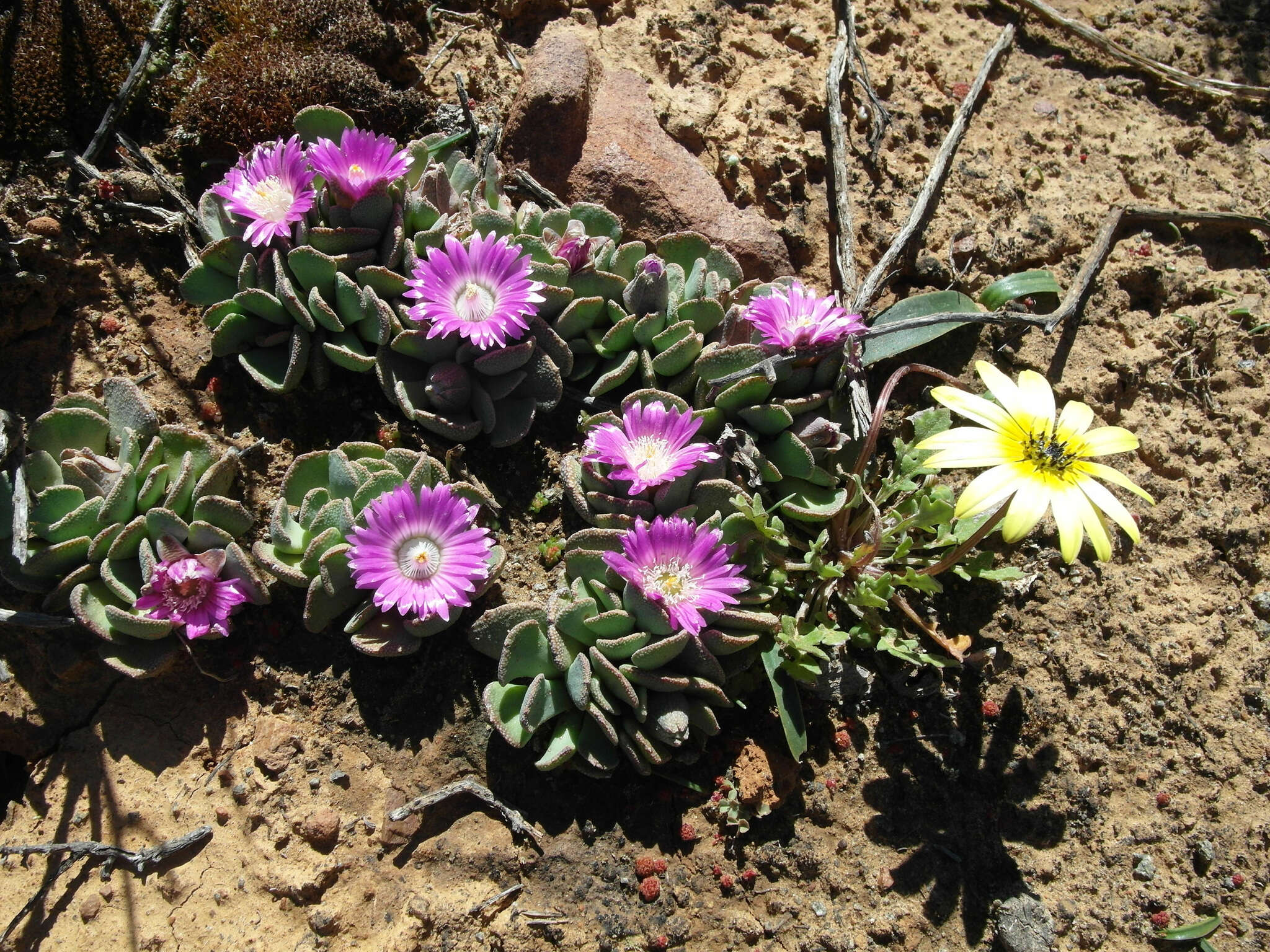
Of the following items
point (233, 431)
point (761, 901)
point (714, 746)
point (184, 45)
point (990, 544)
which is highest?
point (990, 544)

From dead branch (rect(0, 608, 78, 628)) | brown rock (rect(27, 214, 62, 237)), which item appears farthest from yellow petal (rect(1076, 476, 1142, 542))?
brown rock (rect(27, 214, 62, 237))

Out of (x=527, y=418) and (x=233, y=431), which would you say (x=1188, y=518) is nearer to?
(x=527, y=418)

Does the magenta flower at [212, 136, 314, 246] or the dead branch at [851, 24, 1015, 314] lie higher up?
the dead branch at [851, 24, 1015, 314]

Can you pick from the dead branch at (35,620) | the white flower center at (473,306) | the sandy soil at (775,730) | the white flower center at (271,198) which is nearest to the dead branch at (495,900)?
the sandy soil at (775,730)

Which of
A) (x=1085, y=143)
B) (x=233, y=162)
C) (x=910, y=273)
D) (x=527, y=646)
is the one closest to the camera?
(x=527, y=646)

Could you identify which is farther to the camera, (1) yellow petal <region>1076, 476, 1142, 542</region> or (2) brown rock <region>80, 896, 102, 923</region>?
(2) brown rock <region>80, 896, 102, 923</region>

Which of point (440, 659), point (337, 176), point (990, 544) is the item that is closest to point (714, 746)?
point (440, 659)

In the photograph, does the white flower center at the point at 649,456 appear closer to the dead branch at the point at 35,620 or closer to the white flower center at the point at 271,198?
the white flower center at the point at 271,198

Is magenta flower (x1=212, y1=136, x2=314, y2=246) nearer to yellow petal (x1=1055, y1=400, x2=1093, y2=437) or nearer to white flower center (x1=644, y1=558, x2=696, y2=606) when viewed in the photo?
white flower center (x1=644, y1=558, x2=696, y2=606)
